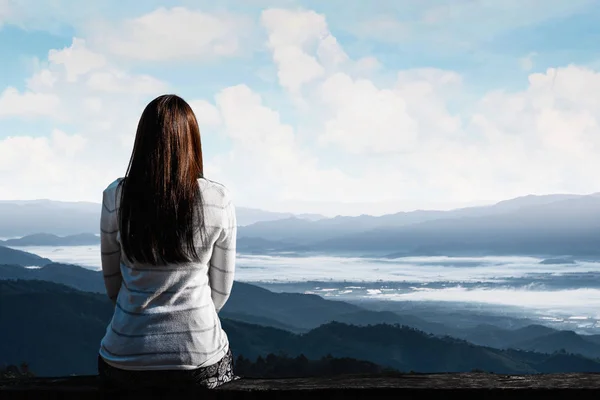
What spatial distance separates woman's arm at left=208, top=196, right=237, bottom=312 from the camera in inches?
119

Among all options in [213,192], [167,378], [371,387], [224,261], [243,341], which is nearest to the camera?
[371,387]

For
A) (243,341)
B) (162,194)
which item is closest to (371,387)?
(162,194)

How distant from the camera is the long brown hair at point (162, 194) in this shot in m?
2.85

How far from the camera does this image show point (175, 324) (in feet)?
9.17

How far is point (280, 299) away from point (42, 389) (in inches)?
5852

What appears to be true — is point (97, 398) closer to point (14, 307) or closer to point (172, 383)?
point (172, 383)

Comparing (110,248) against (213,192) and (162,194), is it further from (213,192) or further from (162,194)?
(213,192)

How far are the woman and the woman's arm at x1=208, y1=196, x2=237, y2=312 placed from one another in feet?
0.05

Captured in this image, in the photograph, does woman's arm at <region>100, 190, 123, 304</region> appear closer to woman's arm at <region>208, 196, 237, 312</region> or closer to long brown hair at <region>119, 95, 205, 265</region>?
long brown hair at <region>119, 95, 205, 265</region>

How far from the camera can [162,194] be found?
2863mm

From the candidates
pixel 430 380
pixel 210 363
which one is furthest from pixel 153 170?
pixel 430 380

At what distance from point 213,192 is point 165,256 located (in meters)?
0.33

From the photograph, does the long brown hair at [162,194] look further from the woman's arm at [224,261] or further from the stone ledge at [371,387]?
the stone ledge at [371,387]

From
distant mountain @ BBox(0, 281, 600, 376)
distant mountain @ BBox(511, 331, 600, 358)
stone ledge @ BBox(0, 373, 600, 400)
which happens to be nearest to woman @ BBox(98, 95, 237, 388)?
stone ledge @ BBox(0, 373, 600, 400)
